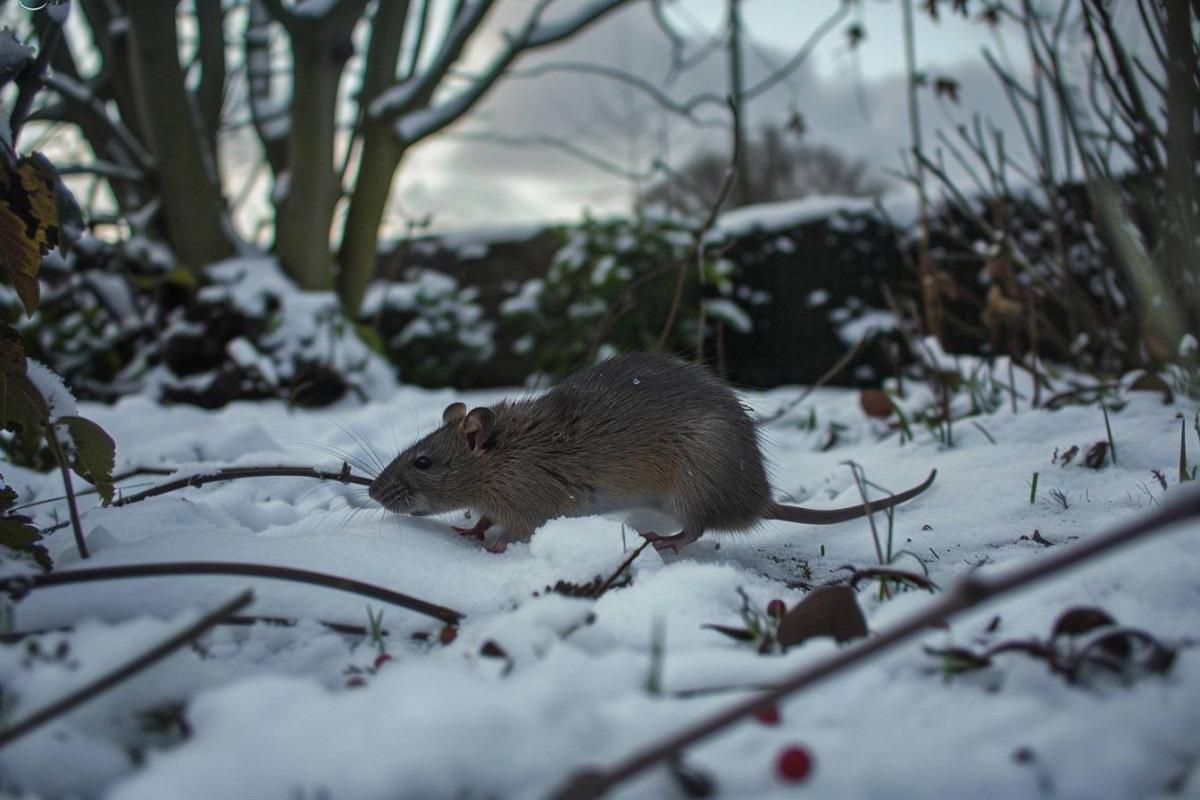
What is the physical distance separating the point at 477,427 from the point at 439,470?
181mm

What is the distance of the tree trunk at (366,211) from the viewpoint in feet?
19.4

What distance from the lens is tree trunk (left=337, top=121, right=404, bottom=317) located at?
593cm

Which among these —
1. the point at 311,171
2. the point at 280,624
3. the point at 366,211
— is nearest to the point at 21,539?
the point at 280,624

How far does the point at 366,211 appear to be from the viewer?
20.0ft

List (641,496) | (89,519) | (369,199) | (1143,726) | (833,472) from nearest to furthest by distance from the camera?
(1143,726) → (89,519) → (641,496) → (833,472) → (369,199)

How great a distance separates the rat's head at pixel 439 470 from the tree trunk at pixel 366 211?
376 cm

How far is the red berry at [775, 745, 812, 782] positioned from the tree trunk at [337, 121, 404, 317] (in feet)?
18.2

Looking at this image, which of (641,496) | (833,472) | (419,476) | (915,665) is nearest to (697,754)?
(915,665)

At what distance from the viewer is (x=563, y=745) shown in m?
0.86

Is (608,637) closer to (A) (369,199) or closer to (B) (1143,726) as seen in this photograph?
(B) (1143,726)

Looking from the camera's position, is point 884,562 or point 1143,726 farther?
point 884,562

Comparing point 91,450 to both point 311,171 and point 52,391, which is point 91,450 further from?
A: point 311,171

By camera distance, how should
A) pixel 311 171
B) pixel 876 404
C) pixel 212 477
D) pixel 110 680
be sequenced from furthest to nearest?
pixel 311 171, pixel 876 404, pixel 212 477, pixel 110 680

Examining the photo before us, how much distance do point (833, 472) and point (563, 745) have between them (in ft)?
7.09
